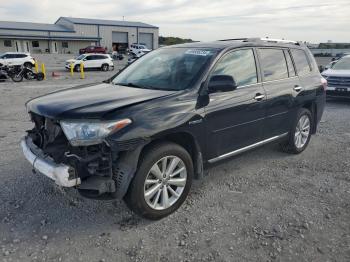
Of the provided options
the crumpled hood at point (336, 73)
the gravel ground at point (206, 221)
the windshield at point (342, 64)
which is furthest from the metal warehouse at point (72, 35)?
the gravel ground at point (206, 221)

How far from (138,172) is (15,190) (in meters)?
1.97

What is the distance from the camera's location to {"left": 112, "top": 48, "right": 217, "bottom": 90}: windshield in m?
3.83

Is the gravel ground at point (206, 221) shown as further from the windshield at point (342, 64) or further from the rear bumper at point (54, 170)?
the windshield at point (342, 64)

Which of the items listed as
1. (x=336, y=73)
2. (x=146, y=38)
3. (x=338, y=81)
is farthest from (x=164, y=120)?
(x=146, y=38)

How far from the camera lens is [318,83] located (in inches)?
222

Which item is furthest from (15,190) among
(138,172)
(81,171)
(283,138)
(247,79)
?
(283,138)

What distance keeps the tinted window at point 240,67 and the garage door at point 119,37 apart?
70.5 meters

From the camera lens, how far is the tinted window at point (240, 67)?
13.1 ft

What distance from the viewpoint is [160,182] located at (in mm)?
3465

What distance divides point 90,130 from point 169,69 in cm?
154

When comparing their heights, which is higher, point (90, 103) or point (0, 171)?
point (90, 103)

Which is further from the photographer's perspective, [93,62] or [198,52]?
[93,62]

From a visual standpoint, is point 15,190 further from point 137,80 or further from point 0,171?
point 137,80

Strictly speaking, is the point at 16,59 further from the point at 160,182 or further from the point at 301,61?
the point at 160,182
